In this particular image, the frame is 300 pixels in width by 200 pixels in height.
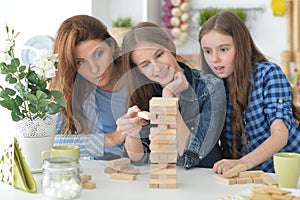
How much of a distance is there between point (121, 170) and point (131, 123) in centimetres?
14

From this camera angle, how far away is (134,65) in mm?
1675

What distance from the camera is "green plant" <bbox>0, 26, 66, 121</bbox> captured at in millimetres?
1586

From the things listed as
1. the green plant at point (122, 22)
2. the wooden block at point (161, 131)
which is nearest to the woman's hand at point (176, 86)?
the wooden block at point (161, 131)

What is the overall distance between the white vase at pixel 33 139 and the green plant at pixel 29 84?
0.9 inches

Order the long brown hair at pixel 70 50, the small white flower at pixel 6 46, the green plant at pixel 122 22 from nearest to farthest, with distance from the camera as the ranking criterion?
the small white flower at pixel 6 46 → the long brown hair at pixel 70 50 → the green plant at pixel 122 22

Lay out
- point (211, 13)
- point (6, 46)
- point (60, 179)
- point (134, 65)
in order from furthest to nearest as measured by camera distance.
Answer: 1. point (211, 13)
2. point (134, 65)
3. point (6, 46)
4. point (60, 179)

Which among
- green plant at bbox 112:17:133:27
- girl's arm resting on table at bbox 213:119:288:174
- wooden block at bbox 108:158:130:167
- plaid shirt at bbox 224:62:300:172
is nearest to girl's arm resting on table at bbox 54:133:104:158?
wooden block at bbox 108:158:130:167

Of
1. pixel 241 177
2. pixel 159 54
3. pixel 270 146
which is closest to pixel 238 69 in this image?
pixel 270 146

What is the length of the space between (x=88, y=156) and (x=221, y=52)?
2.01 ft

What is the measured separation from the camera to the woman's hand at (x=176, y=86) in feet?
5.46

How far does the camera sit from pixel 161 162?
1.49m

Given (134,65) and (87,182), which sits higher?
(134,65)

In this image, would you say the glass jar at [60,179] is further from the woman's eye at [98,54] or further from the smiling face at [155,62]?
the woman's eye at [98,54]

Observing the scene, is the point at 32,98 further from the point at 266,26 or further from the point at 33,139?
the point at 266,26
